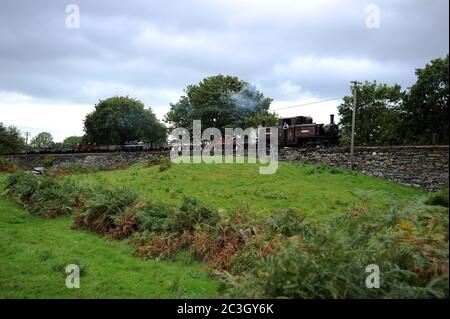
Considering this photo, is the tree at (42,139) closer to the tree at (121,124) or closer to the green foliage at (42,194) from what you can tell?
the tree at (121,124)

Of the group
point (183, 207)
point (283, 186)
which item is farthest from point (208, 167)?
point (183, 207)

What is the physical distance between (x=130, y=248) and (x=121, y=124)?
183 ft

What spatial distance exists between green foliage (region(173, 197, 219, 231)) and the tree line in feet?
84.6

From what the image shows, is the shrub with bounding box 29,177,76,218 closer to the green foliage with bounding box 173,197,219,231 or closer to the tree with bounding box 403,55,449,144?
the green foliage with bounding box 173,197,219,231

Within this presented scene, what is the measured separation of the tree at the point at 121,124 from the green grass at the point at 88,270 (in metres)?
53.8

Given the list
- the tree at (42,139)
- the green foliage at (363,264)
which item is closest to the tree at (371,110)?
the green foliage at (363,264)

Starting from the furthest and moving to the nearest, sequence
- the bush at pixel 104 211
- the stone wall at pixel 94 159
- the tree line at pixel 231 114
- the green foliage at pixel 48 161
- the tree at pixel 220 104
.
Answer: the tree at pixel 220 104 → the green foliage at pixel 48 161 → the stone wall at pixel 94 159 → the tree line at pixel 231 114 → the bush at pixel 104 211

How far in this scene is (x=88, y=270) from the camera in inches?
358

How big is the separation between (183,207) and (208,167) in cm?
1547

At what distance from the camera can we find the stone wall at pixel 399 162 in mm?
23438

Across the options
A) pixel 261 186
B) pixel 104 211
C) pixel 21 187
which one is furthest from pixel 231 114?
pixel 104 211

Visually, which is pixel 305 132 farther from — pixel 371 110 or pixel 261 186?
pixel 371 110

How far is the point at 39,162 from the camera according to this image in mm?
45188
